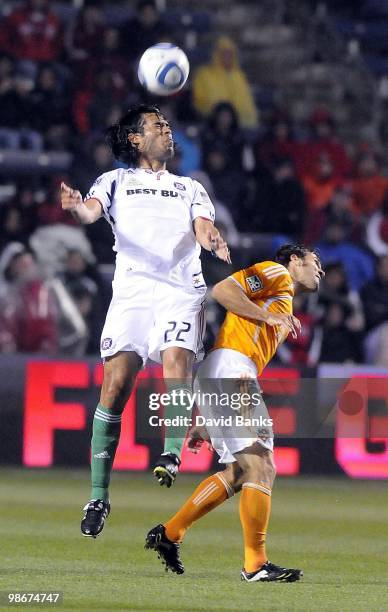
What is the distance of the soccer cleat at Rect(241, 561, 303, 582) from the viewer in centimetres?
743

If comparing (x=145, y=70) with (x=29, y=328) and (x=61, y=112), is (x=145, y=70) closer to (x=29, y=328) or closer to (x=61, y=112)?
(x=29, y=328)

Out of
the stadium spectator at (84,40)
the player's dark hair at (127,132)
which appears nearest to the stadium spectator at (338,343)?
the stadium spectator at (84,40)

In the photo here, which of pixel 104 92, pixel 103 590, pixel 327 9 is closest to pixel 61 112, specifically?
pixel 104 92

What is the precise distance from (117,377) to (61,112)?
9.43 metres

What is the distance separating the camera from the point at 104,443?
26.3 ft

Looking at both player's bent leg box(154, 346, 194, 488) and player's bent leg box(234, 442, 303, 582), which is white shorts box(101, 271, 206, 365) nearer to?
player's bent leg box(154, 346, 194, 488)

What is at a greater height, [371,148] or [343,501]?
[371,148]

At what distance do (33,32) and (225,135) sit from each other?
2.72m

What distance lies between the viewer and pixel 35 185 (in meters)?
16.7

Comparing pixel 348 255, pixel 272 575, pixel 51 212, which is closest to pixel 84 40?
pixel 51 212

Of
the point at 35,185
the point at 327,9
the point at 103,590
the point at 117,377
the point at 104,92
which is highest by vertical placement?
the point at 327,9

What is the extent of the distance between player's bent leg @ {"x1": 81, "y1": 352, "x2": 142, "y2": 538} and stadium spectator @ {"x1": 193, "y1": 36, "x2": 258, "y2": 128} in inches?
419

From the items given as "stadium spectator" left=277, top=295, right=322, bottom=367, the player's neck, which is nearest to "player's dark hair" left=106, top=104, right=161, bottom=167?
the player's neck

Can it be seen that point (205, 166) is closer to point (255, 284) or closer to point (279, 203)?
point (279, 203)
